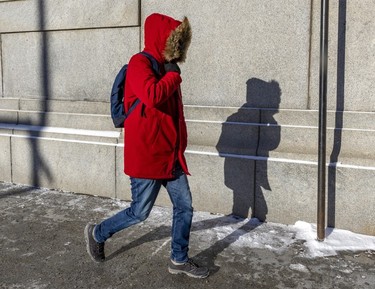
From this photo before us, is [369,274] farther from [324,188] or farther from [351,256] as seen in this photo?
[324,188]

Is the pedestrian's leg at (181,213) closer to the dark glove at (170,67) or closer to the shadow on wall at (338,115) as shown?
the dark glove at (170,67)

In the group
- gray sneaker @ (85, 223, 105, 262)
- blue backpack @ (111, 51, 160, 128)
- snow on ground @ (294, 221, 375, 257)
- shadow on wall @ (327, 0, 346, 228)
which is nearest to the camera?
blue backpack @ (111, 51, 160, 128)

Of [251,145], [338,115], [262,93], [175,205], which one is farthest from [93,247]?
[338,115]

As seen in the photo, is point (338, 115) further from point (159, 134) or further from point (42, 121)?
point (42, 121)

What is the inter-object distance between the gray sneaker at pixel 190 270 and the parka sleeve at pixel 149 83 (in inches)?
48.5

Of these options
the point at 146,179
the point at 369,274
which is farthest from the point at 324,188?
the point at 146,179

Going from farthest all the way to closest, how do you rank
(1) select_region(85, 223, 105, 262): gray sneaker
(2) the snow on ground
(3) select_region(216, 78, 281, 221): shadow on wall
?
(3) select_region(216, 78, 281, 221): shadow on wall → (2) the snow on ground → (1) select_region(85, 223, 105, 262): gray sneaker

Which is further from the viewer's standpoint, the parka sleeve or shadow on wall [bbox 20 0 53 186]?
shadow on wall [bbox 20 0 53 186]

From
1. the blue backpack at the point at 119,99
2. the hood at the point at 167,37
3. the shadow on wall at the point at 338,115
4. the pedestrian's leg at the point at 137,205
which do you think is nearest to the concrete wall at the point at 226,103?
the shadow on wall at the point at 338,115

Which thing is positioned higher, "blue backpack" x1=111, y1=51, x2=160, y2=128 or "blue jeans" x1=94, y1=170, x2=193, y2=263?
"blue backpack" x1=111, y1=51, x2=160, y2=128

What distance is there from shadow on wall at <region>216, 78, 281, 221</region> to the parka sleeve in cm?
172

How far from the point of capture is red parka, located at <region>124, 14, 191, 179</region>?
9.73 ft

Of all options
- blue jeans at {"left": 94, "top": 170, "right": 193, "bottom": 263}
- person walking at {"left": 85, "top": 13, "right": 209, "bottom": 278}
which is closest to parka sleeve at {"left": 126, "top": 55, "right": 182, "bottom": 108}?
person walking at {"left": 85, "top": 13, "right": 209, "bottom": 278}

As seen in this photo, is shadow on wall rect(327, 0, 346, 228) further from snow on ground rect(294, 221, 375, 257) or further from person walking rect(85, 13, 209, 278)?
person walking rect(85, 13, 209, 278)
